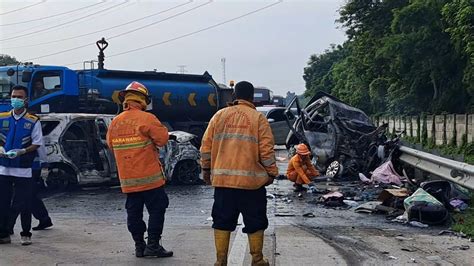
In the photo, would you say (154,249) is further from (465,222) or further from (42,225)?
(465,222)

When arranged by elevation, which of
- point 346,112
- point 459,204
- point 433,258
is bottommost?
point 433,258

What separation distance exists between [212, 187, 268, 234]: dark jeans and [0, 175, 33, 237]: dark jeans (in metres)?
2.57

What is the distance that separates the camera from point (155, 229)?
22.2 ft

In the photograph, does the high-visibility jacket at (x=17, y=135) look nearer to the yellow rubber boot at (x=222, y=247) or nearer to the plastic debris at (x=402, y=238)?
the yellow rubber boot at (x=222, y=247)

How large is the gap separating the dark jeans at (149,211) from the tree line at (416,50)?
1660cm

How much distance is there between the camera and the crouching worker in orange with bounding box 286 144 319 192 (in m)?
12.8

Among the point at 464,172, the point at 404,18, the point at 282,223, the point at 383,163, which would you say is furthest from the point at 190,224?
the point at 404,18

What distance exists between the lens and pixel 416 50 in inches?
1104

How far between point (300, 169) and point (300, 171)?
0.04 metres

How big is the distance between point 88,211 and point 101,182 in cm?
267

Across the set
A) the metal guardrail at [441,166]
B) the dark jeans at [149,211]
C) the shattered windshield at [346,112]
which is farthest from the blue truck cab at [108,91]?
the dark jeans at [149,211]

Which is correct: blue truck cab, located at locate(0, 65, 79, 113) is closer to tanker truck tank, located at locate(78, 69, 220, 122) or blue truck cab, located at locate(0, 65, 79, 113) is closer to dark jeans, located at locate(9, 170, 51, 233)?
tanker truck tank, located at locate(78, 69, 220, 122)

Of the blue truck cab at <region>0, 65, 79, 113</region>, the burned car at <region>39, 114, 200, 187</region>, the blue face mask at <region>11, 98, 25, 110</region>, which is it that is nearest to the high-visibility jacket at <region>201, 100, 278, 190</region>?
the blue face mask at <region>11, 98, 25, 110</region>

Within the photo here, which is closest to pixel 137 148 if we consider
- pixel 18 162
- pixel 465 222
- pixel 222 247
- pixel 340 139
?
pixel 222 247
